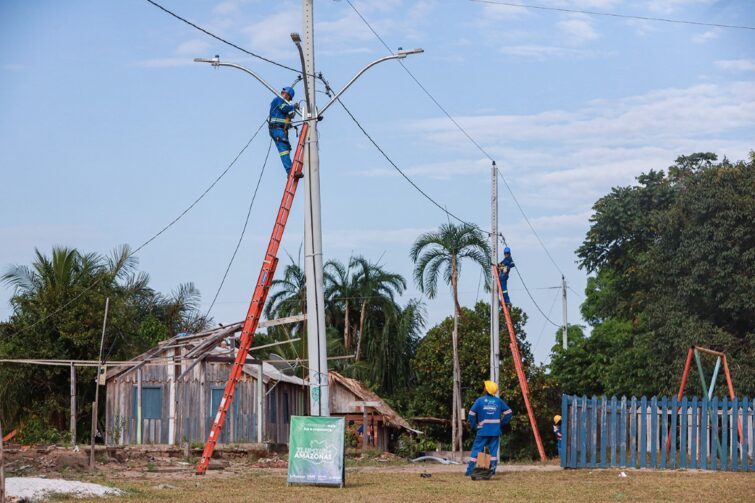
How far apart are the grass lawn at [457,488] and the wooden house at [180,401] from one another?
13534mm

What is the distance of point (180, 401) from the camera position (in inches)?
1356

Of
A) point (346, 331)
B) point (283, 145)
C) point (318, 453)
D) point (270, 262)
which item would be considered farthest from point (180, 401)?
point (346, 331)

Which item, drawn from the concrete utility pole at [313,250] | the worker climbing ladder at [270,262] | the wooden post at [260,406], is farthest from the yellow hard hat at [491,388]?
the wooden post at [260,406]

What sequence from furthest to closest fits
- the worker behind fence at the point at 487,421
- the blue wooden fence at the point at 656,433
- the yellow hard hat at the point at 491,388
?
1. the blue wooden fence at the point at 656,433
2. the yellow hard hat at the point at 491,388
3. the worker behind fence at the point at 487,421

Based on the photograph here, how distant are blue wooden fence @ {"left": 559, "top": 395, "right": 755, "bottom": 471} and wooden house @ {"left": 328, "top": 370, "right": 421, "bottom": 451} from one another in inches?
794

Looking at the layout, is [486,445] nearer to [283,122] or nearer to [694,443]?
[694,443]

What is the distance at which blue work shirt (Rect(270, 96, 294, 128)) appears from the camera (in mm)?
20375

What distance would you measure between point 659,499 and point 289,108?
953 centimetres

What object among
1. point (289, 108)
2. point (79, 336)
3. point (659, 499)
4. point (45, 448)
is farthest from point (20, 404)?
point (659, 499)

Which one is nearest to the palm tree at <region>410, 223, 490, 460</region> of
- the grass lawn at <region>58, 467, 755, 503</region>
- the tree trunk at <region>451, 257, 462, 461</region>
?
the tree trunk at <region>451, 257, 462, 461</region>

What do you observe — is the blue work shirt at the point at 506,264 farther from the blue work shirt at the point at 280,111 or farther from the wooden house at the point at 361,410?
the blue work shirt at the point at 280,111

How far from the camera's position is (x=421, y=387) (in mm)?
47938

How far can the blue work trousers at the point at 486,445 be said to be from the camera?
1928 cm

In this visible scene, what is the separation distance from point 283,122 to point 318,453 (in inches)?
255
